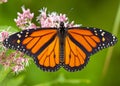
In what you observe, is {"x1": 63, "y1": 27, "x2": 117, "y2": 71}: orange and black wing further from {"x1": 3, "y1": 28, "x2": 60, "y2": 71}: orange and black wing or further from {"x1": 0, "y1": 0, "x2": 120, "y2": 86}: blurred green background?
{"x1": 0, "y1": 0, "x2": 120, "y2": 86}: blurred green background

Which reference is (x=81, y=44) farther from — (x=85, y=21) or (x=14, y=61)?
(x=85, y=21)

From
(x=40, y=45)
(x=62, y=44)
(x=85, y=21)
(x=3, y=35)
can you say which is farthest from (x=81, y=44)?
(x=85, y=21)

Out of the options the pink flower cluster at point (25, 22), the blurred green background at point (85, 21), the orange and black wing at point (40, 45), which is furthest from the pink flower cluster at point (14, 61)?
the blurred green background at point (85, 21)

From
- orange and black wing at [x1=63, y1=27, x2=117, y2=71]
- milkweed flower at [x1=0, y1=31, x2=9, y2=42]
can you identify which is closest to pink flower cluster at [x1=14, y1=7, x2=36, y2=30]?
milkweed flower at [x1=0, y1=31, x2=9, y2=42]

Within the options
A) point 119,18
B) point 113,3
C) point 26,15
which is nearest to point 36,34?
point 26,15

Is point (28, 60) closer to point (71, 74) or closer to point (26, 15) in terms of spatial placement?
point (26, 15)

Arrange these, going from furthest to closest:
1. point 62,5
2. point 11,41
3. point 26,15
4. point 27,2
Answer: point 62,5 → point 27,2 → point 26,15 → point 11,41
